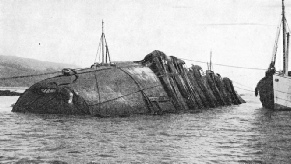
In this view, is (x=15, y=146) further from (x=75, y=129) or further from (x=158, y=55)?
(x=158, y=55)

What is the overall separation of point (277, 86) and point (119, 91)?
1727 cm

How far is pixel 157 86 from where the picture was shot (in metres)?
27.3

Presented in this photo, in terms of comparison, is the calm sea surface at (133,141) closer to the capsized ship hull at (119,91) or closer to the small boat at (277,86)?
the capsized ship hull at (119,91)

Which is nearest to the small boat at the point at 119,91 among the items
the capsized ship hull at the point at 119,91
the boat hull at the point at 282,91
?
the capsized ship hull at the point at 119,91

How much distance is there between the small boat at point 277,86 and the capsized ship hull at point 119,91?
814cm

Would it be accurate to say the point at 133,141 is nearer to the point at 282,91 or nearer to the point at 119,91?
the point at 119,91

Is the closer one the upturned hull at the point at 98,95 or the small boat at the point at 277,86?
the upturned hull at the point at 98,95

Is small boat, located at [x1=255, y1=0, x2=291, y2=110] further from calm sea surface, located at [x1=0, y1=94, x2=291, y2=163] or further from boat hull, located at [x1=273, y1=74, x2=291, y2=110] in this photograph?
calm sea surface, located at [x1=0, y1=94, x2=291, y2=163]

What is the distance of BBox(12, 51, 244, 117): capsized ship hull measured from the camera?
74.6ft

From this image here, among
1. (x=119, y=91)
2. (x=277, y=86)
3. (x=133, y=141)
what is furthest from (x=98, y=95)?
(x=277, y=86)

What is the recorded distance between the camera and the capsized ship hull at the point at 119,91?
74.6 feet

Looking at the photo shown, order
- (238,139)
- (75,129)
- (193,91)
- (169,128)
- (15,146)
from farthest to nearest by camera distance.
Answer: (193,91)
(169,128)
(75,129)
(238,139)
(15,146)

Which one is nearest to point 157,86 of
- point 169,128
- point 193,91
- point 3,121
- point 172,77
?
point 172,77

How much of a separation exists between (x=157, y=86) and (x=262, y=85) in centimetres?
1502
